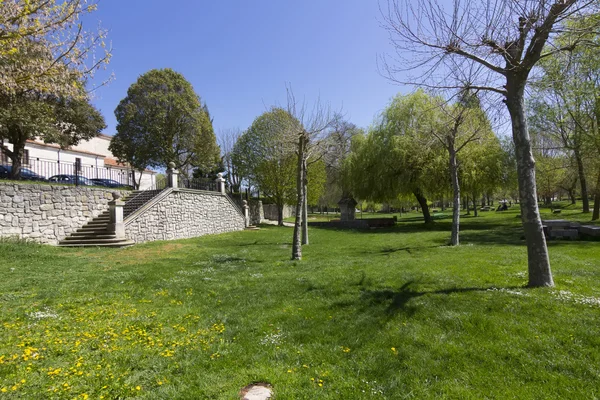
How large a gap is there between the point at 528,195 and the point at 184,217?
634 inches

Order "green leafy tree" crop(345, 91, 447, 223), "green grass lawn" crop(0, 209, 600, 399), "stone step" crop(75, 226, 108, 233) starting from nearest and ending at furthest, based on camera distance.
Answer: "green grass lawn" crop(0, 209, 600, 399) → "stone step" crop(75, 226, 108, 233) → "green leafy tree" crop(345, 91, 447, 223)

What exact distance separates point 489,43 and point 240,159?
24.2 m

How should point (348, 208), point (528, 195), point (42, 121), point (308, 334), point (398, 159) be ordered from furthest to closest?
point (348, 208) → point (398, 159) → point (42, 121) → point (528, 195) → point (308, 334)

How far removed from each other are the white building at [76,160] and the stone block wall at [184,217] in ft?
23.8

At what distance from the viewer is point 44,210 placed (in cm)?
1221

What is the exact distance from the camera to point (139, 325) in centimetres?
442

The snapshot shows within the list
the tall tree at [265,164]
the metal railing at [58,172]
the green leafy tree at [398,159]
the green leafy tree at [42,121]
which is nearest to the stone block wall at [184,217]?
the metal railing at [58,172]

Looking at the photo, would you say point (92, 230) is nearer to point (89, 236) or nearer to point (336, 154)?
point (89, 236)

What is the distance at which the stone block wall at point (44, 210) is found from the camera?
11156 mm

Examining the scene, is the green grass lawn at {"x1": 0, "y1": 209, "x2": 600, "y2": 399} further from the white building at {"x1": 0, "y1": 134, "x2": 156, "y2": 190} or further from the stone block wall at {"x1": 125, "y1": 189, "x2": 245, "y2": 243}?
the white building at {"x1": 0, "y1": 134, "x2": 156, "y2": 190}

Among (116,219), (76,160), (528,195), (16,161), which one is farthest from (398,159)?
(76,160)

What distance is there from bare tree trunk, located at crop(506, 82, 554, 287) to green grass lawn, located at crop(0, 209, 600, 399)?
391mm

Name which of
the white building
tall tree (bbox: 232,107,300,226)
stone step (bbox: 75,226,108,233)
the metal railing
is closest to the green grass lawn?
stone step (bbox: 75,226,108,233)

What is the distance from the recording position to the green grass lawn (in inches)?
116
